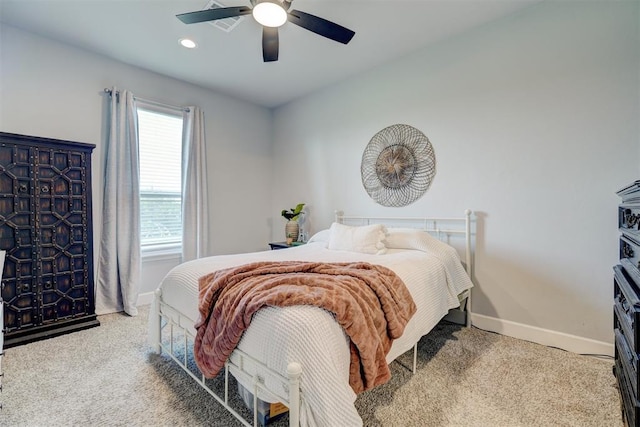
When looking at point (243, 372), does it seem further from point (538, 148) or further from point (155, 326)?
point (538, 148)

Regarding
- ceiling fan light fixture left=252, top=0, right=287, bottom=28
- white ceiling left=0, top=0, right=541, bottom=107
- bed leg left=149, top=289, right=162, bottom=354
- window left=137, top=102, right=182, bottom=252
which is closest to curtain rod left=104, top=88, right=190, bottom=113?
window left=137, top=102, right=182, bottom=252

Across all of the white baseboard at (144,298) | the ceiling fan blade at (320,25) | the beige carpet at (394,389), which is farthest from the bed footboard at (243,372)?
the ceiling fan blade at (320,25)

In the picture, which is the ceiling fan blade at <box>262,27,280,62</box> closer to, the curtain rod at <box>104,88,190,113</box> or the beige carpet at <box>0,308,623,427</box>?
the curtain rod at <box>104,88,190,113</box>

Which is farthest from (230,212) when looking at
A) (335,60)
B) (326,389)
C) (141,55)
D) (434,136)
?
(326,389)

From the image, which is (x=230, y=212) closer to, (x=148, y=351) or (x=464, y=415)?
(x=148, y=351)

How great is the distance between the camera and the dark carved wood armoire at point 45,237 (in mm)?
2350

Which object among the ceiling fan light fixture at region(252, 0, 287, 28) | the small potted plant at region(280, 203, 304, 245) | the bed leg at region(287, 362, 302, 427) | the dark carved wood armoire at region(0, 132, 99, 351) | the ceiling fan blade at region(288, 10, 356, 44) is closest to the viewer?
the bed leg at region(287, 362, 302, 427)

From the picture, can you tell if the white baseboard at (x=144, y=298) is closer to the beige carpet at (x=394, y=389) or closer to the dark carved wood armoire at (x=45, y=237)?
the dark carved wood armoire at (x=45, y=237)

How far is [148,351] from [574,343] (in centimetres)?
328

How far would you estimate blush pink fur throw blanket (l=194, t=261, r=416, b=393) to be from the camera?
128cm

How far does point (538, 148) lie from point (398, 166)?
1.22m

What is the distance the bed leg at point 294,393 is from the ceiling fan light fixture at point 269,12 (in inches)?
77.2

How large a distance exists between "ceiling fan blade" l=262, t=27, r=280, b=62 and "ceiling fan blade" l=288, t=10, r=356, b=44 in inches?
7.4

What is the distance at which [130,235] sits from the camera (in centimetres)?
320
